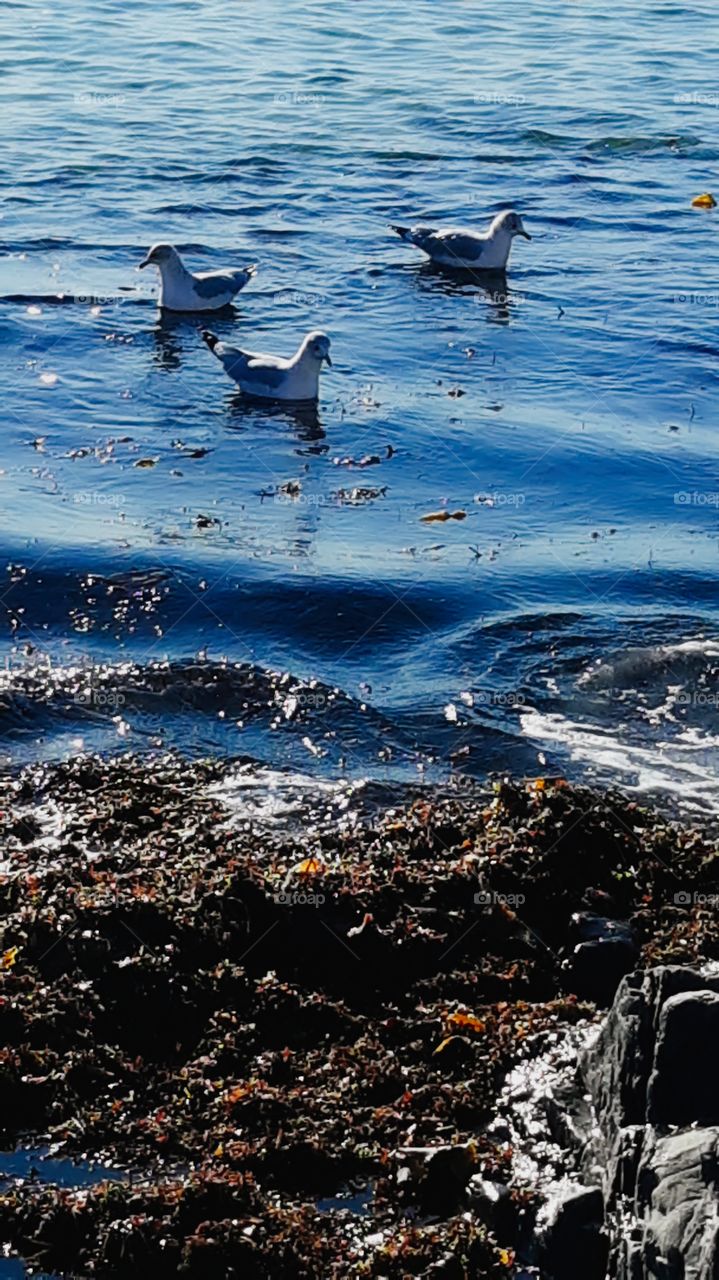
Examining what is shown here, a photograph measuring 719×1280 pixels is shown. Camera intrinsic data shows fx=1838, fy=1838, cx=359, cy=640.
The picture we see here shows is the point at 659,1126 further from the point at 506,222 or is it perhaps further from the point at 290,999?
the point at 506,222

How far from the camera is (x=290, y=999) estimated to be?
A: 22.1 ft

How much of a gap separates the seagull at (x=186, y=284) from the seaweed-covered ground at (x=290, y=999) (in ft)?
26.0

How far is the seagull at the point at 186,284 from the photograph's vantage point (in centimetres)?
1577

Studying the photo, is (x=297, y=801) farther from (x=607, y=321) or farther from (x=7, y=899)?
(x=607, y=321)

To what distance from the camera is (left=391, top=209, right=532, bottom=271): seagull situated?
17.1 m

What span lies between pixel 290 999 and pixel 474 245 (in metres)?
11.5

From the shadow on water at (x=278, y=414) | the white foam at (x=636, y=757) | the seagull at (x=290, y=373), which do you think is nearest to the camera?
the white foam at (x=636, y=757)

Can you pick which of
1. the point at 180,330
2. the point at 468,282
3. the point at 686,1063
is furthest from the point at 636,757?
the point at 468,282

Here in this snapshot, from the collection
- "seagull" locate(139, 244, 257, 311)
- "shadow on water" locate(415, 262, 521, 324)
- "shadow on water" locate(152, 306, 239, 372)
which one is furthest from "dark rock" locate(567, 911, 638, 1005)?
"shadow on water" locate(415, 262, 521, 324)

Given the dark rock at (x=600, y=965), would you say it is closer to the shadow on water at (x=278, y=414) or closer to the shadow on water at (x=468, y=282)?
the shadow on water at (x=278, y=414)

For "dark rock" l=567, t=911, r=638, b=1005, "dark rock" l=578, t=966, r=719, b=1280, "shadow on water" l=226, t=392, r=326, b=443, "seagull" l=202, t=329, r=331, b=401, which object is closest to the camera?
"dark rock" l=578, t=966, r=719, b=1280

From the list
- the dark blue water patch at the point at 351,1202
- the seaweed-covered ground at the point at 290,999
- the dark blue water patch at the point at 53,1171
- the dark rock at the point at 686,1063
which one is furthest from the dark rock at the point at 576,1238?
the dark blue water patch at the point at 53,1171

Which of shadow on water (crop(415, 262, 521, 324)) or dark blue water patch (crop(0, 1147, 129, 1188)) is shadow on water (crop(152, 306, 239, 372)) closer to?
shadow on water (crop(415, 262, 521, 324))

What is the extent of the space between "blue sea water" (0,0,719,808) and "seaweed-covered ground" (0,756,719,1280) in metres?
0.92
